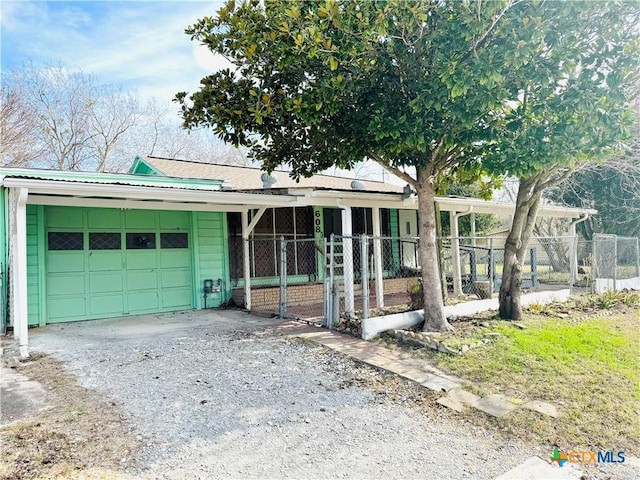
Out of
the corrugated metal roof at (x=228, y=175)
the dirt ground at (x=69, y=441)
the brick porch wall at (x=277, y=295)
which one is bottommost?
the dirt ground at (x=69, y=441)

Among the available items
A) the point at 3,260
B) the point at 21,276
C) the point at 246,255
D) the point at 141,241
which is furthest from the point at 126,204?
the point at 246,255

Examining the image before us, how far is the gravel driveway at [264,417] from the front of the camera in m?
3.13

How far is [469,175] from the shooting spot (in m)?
8.35

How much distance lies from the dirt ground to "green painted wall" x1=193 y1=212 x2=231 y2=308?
4838 mm

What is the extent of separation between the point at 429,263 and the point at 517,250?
2.25 metres

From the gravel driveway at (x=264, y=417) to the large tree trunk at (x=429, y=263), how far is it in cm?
188

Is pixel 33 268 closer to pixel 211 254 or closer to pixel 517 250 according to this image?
pixel 211 254

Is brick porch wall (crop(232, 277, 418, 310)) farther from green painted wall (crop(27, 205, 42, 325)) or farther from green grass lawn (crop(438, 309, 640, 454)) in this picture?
green grass lawn (crop(438, 309, 640, 454))

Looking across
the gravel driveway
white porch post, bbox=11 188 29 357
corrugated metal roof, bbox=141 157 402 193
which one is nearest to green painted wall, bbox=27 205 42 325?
the gravel driveway

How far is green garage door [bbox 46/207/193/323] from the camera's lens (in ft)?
25.2

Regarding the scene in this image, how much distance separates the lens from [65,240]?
7.73 meters

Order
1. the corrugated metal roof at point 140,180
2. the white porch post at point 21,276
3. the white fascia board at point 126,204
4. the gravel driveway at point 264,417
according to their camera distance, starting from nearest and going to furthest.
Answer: the gravel driveway at point 264,417 → the white porch post at point 21,276 → the white fascia board at point 126,204 → the corrugated metal roof at point 140,180

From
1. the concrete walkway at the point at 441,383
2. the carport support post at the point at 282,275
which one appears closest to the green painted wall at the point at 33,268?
the carport support post at the point at 282,275

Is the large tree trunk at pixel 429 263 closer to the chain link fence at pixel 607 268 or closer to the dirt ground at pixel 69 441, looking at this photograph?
the dirt ground at pixel 69 441
